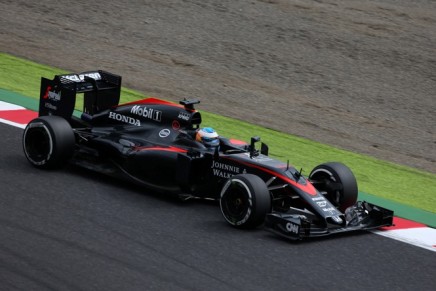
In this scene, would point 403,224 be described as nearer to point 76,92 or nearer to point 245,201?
point 245,201

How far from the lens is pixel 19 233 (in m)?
8.89

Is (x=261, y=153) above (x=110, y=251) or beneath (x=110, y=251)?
above

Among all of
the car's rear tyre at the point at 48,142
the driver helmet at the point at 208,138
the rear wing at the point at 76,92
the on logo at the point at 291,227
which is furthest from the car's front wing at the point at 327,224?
the rear wing at the point at 76,92

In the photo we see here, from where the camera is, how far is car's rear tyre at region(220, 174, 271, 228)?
9.30 meters

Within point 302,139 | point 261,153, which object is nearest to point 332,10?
point 302,139

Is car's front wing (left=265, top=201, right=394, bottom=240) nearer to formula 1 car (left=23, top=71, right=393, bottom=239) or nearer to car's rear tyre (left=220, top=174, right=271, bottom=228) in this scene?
formula 1 car (left=23, top=71, right=393, bottom=239)

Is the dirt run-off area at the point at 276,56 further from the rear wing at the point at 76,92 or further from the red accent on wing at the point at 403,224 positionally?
the rear wing at the point at 76,92

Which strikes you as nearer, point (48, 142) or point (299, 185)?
point (299, 185)

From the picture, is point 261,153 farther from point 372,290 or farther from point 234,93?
point 234,93

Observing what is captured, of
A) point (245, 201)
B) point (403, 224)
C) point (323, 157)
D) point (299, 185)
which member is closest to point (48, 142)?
point (245, 201)

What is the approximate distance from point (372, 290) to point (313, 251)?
0.88 meters

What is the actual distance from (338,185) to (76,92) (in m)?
3.15

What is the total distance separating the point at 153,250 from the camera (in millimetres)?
8852

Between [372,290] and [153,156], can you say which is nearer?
[372,290]
